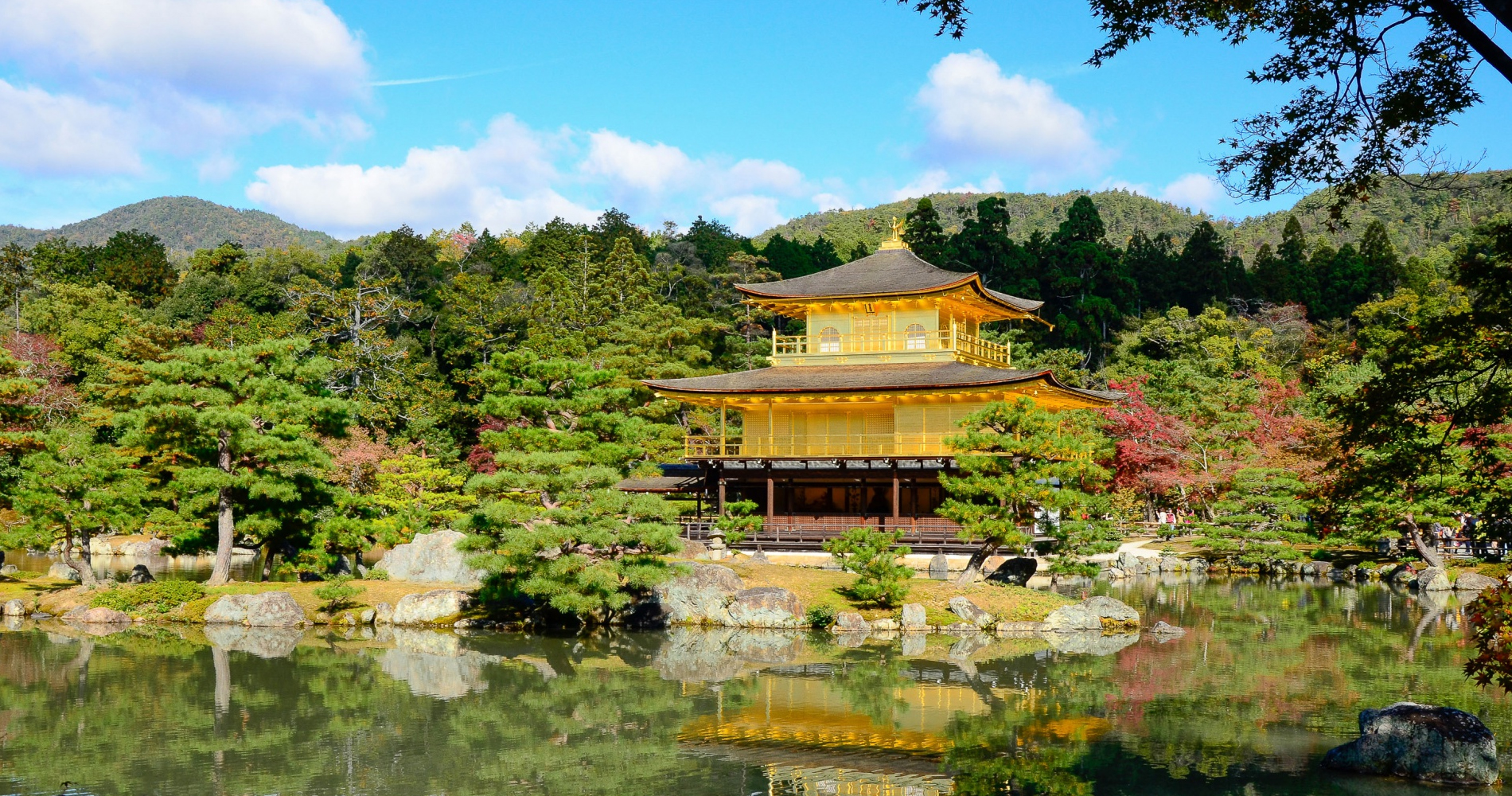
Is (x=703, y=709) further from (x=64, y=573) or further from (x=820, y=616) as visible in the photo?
(x=64, y=573)

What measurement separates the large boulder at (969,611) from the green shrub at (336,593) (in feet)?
36.5

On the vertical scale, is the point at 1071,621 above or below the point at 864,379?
below

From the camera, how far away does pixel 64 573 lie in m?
25.6

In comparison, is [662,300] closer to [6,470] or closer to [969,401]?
[969,401]

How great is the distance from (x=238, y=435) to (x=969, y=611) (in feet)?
46.1

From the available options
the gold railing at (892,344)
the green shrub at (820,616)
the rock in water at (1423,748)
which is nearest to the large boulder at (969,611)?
the green shrub at (820,616)

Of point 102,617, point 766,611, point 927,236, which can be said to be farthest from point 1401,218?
point 102,617

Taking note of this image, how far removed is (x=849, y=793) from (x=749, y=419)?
21.9 m

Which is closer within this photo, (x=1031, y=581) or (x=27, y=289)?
(x=1031, y=581)

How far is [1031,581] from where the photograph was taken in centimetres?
2934

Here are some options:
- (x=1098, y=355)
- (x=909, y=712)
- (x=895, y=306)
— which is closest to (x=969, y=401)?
(x=895, y=306)

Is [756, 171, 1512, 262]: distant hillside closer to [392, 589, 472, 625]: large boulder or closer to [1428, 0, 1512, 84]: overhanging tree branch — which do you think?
[392, 589, 472, 625]: large boulder

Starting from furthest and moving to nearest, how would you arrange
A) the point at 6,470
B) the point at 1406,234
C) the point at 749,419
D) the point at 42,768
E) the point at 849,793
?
1. the point at 1406,234
2. the point at 749,419
3. the point at 6,470
4. the point at 42,768
5. the point at 849,793

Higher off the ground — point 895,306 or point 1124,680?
point 895,306
